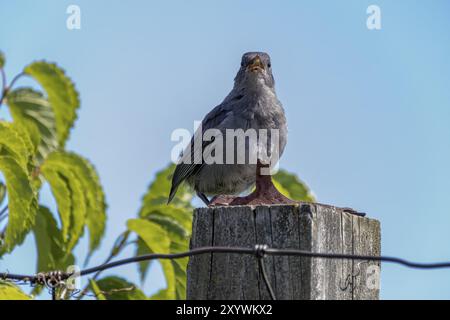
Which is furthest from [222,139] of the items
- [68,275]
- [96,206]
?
[68,275]

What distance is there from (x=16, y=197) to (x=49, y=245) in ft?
2.40

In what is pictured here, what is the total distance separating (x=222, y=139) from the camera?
18.2ft

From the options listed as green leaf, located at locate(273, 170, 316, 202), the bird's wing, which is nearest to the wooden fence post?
the bird's wing

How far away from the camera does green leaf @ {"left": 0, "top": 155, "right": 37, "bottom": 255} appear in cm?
441

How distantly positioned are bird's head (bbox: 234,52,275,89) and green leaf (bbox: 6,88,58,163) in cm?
136

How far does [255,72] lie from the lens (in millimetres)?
6102

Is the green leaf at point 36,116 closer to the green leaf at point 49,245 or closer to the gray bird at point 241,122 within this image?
the green leaf at point 49,245

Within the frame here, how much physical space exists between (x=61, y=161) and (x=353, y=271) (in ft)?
7.58

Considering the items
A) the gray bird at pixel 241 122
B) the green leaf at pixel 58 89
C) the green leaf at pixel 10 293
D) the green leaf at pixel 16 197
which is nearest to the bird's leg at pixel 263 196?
the green leaf at pixel 10 293

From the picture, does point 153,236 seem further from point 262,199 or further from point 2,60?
point 262,199

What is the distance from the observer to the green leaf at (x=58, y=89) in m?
5.39

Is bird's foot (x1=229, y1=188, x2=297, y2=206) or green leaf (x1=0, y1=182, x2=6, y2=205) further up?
green leaf (x1=0, y1=182, x2=6, y2=205)

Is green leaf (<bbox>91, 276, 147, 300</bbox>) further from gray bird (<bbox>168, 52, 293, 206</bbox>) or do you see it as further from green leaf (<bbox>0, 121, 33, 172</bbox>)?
green leaf (<bbox>0, 121, 33, 172</bbox>)

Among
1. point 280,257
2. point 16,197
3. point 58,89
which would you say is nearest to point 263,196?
point 280,257
